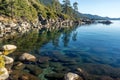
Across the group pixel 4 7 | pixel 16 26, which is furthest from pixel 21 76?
pixel 4 7

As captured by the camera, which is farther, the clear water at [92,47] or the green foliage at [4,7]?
the green foliage at [4,7]

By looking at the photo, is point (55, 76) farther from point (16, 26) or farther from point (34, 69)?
point (16, 26)

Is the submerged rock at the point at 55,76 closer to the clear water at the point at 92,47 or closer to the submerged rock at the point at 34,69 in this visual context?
the submerged rock at the point at 34,69

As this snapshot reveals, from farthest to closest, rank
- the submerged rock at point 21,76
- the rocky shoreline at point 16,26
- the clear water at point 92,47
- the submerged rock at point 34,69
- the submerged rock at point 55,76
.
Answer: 1. the rocky shoreline at point 16,26
2. the clear water at point 92,47
3. the submerged rock at point 34,69
4. the submerged rock at point 55,76
5. the submerged rock at point 21,76

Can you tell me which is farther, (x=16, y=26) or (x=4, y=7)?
(x=4, y=7)

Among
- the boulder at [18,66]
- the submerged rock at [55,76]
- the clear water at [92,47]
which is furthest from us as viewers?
the clear water at [92,47]

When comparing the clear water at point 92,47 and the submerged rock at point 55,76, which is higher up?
the submerged rock at point 55,76

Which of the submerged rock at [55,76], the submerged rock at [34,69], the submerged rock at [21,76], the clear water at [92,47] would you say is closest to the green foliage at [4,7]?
the clear water at [92,47]

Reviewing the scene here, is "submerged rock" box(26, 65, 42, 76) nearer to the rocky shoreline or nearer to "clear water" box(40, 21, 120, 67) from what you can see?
"clear water" box(40, 21, 120, 67)

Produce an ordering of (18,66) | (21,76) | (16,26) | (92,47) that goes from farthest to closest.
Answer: (16,26) < (92,47) < (18,66) < (21,76)

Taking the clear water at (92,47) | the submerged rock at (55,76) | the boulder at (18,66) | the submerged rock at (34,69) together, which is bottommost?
the clear water at (92,47)

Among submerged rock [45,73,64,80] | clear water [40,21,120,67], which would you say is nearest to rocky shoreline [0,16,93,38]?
clear water [40,21,120,67]

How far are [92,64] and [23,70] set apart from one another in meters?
13.5

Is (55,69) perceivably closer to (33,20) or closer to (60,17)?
(33,20)
